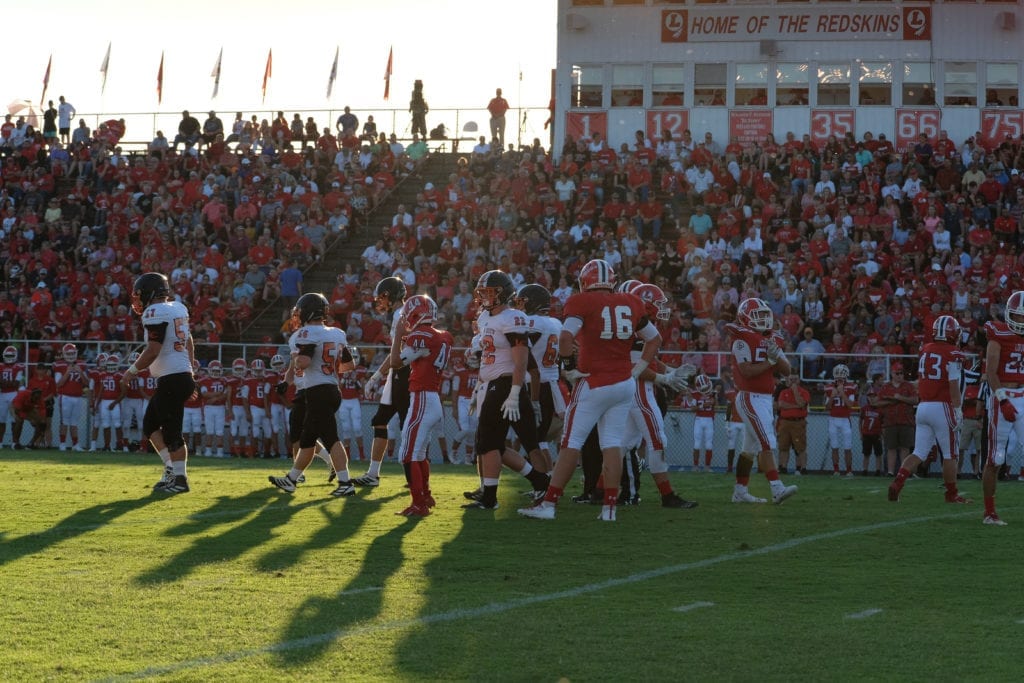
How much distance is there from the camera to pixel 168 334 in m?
12.3

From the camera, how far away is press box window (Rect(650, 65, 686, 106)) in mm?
29516

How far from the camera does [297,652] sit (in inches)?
234

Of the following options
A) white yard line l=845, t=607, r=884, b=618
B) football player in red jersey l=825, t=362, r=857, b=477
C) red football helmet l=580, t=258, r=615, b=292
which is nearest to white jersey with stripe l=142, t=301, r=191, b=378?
red football helmet l=580, t=258, r=615, b=292

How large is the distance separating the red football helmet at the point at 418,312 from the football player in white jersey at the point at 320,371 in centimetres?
139

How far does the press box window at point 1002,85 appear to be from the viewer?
28.6 meters

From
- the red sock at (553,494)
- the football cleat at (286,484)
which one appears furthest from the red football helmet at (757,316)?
the football cleat at (286,484)

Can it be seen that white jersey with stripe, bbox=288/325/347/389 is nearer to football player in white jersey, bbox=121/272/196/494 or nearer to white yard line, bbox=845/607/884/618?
football player in white jersey, bbox=121/272/196/494

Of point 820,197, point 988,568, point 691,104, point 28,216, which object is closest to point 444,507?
point 988,568

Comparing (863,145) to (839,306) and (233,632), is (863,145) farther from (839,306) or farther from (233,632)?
(233,632)

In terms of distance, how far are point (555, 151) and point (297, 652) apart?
Result: 24.4 meters

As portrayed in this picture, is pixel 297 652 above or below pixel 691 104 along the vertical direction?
below

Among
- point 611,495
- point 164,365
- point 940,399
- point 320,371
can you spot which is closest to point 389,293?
point 320,371

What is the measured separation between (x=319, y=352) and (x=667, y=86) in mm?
18865

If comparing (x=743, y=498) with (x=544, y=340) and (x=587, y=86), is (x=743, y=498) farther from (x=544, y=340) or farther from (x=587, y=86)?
(x=587, y=86)
